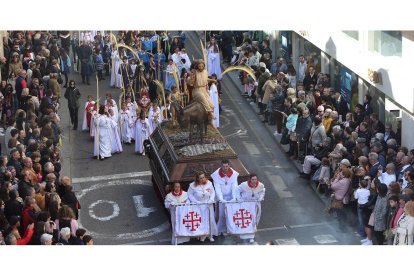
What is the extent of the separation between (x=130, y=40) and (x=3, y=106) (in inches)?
306

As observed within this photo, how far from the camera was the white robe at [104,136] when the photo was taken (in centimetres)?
2775

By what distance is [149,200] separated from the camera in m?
24.4

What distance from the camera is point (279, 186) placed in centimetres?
2519

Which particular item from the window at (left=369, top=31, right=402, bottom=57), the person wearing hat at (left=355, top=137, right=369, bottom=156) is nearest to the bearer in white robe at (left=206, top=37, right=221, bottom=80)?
the window at (left=369, top=31, right=402, bottom=57)

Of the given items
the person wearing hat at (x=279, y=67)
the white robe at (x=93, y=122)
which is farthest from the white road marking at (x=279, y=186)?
the person wearing hat at (x=279, y=67)

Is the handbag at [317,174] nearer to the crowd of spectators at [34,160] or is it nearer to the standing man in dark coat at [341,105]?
the standing man in dark coat at [341,105]

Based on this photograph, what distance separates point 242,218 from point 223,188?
0.67 meters

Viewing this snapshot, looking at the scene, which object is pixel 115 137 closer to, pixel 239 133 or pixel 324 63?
pixel 239 133

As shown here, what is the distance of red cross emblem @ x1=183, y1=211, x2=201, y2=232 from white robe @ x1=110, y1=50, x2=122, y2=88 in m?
13.4

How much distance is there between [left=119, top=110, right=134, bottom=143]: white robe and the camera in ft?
93.8

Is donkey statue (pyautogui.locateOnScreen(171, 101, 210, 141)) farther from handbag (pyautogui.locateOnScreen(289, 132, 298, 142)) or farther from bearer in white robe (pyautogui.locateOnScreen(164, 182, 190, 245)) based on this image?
handbag (pyautogui.locateOnScreen(289, 132, 298, 142))

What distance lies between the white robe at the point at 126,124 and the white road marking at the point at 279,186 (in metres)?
4.23
